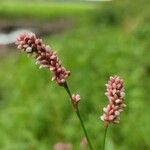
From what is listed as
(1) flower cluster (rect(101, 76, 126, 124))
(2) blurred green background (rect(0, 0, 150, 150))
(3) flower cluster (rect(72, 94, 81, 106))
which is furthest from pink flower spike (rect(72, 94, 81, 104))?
(2) blurred green background (rect(0, 0, 150, 150))

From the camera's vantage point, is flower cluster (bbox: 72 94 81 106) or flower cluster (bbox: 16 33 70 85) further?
flower cluster (bbox: 72 94 81 106)

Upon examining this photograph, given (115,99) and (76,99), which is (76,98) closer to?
(76,99)

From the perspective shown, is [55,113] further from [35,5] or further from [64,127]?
[35,5]

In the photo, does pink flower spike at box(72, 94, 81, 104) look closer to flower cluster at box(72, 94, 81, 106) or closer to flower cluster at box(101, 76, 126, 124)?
flower cluster at box(72, 94, 81, 106)

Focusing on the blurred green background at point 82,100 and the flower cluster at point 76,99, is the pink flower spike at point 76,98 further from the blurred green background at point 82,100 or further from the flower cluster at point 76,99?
the blurred green background at point 82,100

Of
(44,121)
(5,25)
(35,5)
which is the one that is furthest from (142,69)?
(35,5)

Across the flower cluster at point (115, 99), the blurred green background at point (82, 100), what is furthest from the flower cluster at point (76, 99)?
the blurred green background at point (82, 100)
